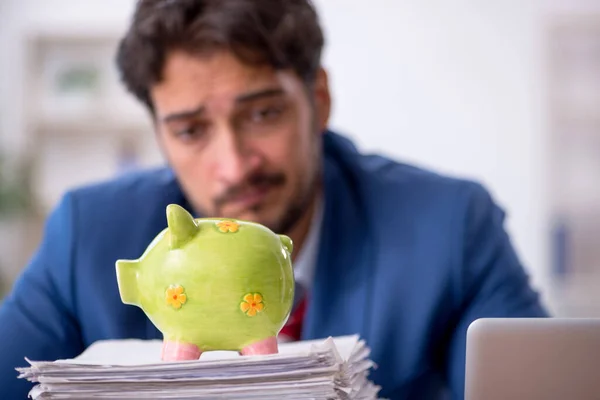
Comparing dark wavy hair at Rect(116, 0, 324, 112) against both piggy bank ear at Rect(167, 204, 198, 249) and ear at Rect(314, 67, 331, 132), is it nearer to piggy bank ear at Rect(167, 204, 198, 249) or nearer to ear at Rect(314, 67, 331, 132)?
ear at Rect(314, 67, 331, 132)

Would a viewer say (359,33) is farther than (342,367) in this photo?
Yes

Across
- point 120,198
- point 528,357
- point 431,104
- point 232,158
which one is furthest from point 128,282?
point 431,104

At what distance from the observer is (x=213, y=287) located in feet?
2.16

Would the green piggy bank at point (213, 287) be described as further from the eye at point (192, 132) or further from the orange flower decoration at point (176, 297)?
the eye at point (192, 132)

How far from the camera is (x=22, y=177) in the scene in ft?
12.5

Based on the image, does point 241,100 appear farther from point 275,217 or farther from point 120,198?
point 120,198

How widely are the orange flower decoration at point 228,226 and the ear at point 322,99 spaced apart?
747mm

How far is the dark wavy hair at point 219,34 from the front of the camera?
4.07 ft

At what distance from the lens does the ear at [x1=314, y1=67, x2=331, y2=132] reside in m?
1.44

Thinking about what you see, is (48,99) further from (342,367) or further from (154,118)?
(342,367)

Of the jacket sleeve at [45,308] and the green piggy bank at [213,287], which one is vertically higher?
the green piggy bank at [213,287]

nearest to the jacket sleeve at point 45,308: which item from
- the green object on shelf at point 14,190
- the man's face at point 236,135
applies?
the man's face at point 236,135

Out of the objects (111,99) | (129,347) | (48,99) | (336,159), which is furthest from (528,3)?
(129,347)

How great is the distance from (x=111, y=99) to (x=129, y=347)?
3.58m
